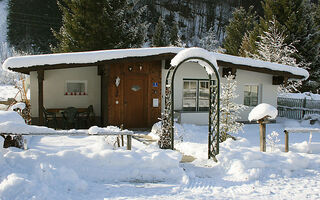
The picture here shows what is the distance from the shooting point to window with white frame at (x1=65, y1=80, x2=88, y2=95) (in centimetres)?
1045

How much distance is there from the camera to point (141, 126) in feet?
34.5

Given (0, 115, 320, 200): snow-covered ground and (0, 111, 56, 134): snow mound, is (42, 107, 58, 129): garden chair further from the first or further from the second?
(0, 111, 56, 134): snow mound

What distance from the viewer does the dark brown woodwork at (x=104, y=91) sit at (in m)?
9.70

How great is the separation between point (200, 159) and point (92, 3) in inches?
639

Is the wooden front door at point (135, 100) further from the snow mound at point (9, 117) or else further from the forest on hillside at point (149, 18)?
the forest on hillside at point (149, 18)

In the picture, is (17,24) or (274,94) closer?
(274,94)

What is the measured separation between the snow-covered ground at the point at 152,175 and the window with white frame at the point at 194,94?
16.0ft

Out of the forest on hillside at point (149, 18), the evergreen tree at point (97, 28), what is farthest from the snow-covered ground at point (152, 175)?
the forest on hillside at point (149, 18)

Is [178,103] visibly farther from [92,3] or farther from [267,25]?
[267,25]

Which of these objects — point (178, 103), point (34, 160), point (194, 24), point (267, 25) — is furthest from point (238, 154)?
point (194, 24)

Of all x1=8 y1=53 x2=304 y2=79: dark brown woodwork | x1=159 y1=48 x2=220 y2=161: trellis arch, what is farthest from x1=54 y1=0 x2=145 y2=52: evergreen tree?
x1=159 y1=48 x2=220 y2=161: trellis arch

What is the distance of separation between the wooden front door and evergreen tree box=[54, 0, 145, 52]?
8.86m

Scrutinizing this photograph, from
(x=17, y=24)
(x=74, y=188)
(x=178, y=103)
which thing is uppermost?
(x=17, y=24)

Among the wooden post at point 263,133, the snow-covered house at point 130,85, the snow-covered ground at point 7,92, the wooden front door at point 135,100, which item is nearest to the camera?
the wooden post at point 263,133
